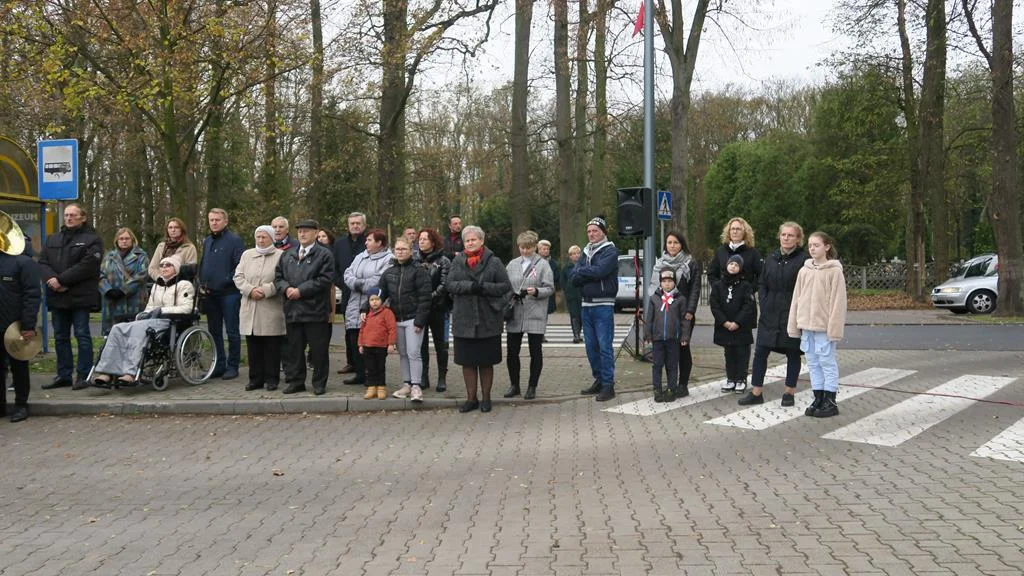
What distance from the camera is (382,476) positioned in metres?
7.27

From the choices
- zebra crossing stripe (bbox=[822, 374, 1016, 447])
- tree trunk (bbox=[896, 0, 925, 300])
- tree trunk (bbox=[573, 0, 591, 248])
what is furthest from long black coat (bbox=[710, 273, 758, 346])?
tree trunk (bbox=[896, 0, 925, 300])

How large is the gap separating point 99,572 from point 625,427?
5305 mm

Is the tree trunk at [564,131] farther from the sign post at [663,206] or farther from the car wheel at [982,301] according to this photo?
the car wheel at [982,301]

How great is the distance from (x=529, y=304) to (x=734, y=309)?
2275 mm

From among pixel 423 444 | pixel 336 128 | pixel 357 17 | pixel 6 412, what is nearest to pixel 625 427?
pixel 423 444

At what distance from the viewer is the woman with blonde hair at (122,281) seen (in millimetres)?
11539

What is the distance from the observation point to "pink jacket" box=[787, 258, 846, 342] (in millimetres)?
9195

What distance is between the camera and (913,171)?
3170cm

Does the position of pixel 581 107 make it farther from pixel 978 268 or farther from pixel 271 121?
pixel 978 268

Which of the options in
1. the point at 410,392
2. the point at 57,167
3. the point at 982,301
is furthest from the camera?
the point at 982,301

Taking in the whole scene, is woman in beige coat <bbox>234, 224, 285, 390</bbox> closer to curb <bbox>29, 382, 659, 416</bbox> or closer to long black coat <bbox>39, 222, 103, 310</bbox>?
curb <bbox>29, 382, 659, 416</bbox>

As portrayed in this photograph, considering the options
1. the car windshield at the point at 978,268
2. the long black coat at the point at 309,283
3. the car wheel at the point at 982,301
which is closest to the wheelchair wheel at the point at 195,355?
the long black coat at the point at 309,283

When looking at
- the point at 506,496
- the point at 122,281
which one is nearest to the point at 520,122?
the point at 122,281

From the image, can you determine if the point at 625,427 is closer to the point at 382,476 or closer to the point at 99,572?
the point at 382,476
